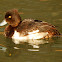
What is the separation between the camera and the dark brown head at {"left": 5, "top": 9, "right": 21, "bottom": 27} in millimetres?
9336

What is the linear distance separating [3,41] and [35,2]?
17.0ft

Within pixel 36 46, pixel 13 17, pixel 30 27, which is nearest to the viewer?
pixel 36 46

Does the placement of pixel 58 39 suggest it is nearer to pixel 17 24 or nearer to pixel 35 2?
pixel 17 24

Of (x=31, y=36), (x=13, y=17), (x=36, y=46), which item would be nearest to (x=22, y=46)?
(x=36, y=46)

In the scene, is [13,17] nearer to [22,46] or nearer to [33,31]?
[33,31]

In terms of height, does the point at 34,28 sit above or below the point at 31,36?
above

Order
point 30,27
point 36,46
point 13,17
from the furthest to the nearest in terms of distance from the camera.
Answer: point 13,17, point 30,27, point 36,46

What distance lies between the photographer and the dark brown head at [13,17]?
368 inches

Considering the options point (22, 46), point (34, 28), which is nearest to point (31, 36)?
point (34, 28)

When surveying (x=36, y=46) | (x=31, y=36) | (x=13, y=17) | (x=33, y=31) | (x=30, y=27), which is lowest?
(x=36, y=46)

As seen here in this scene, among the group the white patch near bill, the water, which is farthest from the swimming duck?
the water

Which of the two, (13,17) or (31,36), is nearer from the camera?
(31,36)

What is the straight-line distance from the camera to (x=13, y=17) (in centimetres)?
943

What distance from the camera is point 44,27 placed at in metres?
9.13
